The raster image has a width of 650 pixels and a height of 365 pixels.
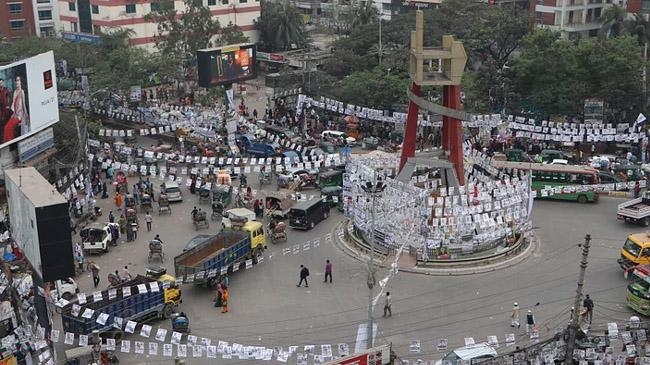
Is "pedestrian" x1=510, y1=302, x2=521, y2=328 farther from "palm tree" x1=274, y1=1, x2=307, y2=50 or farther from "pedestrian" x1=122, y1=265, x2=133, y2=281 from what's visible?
"palm tree" x1=274, y1=1, x2=307, y2=50

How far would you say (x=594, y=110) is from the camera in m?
52.1

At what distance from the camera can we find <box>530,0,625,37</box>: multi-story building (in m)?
74.6

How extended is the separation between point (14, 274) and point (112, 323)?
23.4 ft

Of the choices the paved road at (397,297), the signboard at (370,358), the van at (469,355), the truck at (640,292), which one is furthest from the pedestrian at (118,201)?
the truck at (640,292)

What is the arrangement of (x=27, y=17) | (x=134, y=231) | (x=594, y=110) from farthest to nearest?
(x=27, y=17)
(x=594, y=110)
(x=134, y=231)

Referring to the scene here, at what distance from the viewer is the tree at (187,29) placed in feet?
226

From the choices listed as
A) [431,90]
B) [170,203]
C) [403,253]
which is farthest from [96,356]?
[431,90]

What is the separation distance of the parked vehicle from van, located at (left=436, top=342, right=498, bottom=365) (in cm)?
985

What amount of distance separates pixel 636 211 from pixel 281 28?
167ft

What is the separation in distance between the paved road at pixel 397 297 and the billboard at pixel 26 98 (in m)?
9.51

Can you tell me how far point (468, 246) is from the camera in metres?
35.2

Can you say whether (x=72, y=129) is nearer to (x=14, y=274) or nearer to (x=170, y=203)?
(x=170, y=203)

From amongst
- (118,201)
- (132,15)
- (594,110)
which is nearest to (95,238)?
(118,201)

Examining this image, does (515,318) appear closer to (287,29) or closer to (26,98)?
(26,98)
